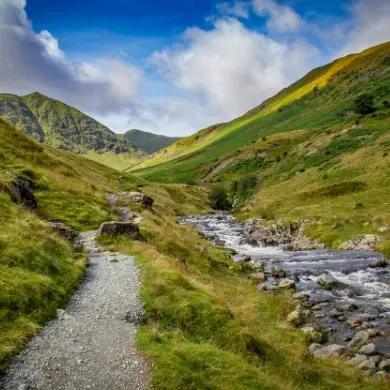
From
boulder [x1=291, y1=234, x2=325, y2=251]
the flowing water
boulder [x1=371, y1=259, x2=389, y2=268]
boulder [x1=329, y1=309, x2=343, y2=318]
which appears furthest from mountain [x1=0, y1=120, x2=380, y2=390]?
boulder [x1=291, y1=234, x2=325, y2=251]

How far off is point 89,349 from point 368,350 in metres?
14.5

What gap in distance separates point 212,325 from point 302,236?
126ft

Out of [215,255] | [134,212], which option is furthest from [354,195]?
[134,212]

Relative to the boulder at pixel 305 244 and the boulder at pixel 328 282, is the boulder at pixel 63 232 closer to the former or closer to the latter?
the boulder at pixel 328 282

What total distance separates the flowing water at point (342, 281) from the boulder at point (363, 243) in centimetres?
179

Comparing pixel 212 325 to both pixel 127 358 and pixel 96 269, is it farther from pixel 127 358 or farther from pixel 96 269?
pixel 96 269

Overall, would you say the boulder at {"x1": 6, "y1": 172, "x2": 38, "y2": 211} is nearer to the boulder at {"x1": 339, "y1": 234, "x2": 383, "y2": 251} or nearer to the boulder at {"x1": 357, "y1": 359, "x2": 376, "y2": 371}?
the boulder at {"x1": 357, "y1": 359, "x2": 376, "y2": 371}

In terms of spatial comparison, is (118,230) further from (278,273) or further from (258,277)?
(278,273)

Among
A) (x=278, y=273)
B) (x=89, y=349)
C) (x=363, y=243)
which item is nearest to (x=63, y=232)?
(x=89, y=349)

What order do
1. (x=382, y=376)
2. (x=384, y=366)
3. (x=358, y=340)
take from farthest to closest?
(x=358, y=340) → (x=384, y=366) → (x=382, y=376)

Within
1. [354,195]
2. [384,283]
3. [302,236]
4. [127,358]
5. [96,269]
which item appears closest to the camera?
[127,358]

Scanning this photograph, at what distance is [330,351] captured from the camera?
19141 mm

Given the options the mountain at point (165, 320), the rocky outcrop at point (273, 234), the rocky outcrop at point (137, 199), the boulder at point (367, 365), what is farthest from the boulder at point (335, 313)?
the rocky outcrop at point (137, 199)

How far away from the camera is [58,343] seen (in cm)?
1234
